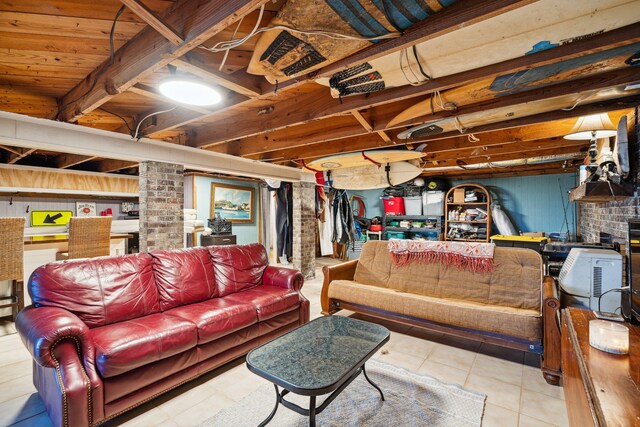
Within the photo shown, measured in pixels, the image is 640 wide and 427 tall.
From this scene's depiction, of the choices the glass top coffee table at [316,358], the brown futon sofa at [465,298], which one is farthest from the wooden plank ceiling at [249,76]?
the glass top coffee table at [316,358]

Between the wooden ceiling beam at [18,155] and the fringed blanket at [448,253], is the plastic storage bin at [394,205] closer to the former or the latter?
the fringed blanket at [448,253]

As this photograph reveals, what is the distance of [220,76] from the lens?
1813 mm

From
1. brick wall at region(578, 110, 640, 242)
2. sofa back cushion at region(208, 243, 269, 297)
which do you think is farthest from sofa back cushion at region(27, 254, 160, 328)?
brick wall at region(578, 110, 640, 242)

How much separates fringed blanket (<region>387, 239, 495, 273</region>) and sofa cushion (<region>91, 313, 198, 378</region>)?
2.35 meters

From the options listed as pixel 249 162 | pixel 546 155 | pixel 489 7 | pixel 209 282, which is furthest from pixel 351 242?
pixel 489 7

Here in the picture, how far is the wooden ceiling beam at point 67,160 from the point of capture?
4.33m

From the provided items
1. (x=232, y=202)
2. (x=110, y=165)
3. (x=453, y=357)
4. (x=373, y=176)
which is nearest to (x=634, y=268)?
(x=453, y=357)

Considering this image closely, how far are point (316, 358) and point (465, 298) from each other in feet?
6.42

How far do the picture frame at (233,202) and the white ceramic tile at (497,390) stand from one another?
5.40 metres

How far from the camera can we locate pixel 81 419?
1.56m

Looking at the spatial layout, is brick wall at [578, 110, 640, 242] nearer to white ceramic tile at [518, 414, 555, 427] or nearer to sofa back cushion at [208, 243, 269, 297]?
white ceramic tile at [518, 414, 555, 427]

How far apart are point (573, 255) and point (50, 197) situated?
763 cm

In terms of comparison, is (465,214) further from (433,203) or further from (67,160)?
(67,160)

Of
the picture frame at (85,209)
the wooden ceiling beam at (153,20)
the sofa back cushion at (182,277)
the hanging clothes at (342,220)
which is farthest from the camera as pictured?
the hanging clothes at (342,220)
